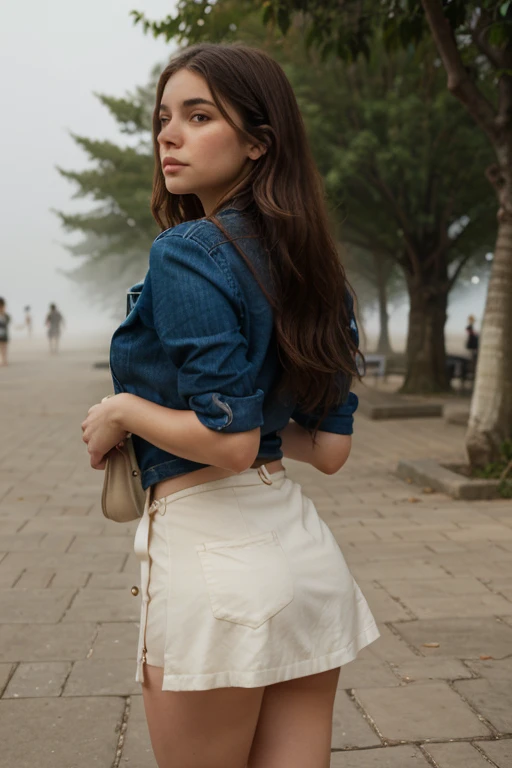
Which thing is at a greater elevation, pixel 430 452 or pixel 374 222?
pixel 374 222

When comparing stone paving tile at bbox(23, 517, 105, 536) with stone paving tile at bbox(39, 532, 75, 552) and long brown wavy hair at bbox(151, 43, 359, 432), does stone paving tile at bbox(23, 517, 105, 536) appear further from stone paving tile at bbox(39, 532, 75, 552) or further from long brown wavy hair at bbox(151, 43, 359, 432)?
long brown wavy hair at bbox(151, 43, 359, 432)

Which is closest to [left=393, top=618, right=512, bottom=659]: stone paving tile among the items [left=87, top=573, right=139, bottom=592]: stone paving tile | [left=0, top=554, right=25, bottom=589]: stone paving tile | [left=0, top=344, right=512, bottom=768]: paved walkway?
[left=0, top=344, right=512, bottom=768]: paved walkway

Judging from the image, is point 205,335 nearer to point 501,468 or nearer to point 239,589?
point 239,589

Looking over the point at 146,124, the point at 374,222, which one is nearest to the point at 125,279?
the point at 146,124

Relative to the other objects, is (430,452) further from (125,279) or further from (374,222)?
(125,279)

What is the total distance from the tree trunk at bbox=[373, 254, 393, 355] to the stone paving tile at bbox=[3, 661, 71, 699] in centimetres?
2640

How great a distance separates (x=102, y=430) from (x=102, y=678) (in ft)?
7.10

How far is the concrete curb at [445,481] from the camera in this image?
24.1 ft

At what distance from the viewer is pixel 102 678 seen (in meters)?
3.56

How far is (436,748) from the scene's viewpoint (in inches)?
117

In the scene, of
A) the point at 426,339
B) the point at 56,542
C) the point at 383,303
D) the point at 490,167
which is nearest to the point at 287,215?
the point at 56,542

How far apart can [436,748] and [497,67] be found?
21.8 ft

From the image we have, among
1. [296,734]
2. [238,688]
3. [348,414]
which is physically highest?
[348,414]

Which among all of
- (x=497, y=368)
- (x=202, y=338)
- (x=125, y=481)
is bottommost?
(x=497, y=368)
